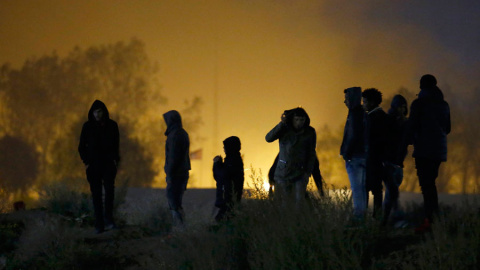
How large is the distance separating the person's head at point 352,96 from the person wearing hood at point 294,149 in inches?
23.1

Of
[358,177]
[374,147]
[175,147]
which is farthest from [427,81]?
[175,147]

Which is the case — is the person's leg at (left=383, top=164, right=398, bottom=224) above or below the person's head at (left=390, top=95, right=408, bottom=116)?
below

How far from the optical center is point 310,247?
6.76m

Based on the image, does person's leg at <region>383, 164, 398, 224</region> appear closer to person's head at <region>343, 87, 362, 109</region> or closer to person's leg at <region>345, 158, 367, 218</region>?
person's leg at <region>345, 158, 367, 218</region>

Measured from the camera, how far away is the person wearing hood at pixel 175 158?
10.7 meters

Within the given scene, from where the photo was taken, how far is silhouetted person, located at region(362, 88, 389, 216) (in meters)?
9.02

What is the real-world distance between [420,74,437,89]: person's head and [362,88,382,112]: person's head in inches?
24.0

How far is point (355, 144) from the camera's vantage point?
8.80 m

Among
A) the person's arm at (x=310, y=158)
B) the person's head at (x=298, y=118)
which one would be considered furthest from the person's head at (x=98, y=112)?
the person's arm at (x=310, y=158)

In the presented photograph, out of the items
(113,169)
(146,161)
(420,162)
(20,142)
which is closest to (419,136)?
(420,162)

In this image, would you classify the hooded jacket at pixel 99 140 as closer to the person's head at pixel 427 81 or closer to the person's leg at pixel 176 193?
the person's leg at pixel 176 193

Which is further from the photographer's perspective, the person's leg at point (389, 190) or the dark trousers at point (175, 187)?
the dark trousers at point (175, 187)

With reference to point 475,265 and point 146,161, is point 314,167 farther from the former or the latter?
point 146,161

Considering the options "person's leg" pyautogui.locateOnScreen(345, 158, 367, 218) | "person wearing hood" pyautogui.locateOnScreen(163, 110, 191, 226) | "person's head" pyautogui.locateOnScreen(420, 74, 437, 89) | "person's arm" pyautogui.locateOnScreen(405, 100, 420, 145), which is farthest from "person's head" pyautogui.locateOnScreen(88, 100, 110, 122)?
"person's head" pyautogui.locateOnScreen(420, 74, 437, 89)
